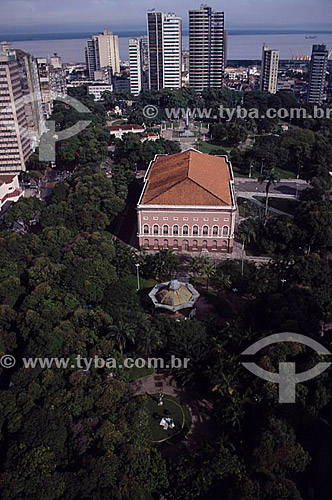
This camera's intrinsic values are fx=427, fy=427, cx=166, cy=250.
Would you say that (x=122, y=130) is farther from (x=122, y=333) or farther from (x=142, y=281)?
(x=122, y=333)

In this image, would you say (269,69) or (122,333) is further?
(269,69)

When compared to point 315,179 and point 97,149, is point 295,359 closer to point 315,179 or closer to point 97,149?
point 315,179

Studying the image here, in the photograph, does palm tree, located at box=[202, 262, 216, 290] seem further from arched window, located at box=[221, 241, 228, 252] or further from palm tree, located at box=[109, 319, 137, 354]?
palm tree, located at box=[109, 319, 137, 354]

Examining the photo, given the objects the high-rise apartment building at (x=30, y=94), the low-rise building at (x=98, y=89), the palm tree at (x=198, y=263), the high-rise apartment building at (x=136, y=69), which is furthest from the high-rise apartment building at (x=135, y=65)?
the palm tree at (x=198, y=263)

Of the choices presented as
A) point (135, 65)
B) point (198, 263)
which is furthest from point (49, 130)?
point (198, 263)

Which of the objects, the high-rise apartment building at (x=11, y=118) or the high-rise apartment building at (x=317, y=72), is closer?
the high-rise apartment building at (x=11, y=118)

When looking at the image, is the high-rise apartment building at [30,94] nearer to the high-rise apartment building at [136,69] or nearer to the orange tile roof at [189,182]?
the orange tile roof at [189,182]

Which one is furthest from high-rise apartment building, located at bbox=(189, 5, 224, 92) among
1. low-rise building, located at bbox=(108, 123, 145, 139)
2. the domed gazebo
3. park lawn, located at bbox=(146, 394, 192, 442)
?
park lawn, located at bbox=(146, 394, 192, 442)
